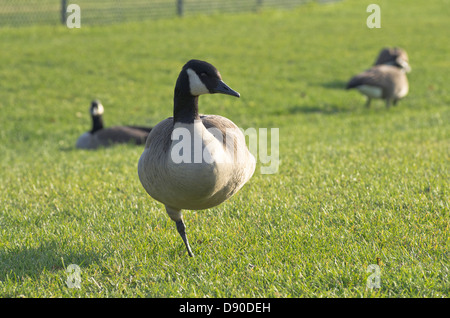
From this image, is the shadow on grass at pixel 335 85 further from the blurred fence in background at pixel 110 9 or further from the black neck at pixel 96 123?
the blurred fence in background at pixel 110 9

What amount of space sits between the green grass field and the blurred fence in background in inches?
185

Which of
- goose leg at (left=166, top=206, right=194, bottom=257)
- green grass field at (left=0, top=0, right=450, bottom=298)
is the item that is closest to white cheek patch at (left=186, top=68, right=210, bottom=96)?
goose leg at (left=166, top=206, right=194, bottom=257)

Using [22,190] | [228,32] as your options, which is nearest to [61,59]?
[228,32]

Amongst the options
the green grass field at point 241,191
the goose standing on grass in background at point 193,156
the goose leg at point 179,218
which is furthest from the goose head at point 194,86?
the green grass field at point 241,191

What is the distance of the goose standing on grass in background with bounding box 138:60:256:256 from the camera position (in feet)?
13.5

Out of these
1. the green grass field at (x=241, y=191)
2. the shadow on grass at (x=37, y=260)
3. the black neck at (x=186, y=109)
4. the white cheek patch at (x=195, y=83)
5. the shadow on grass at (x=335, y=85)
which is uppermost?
the white cheek patch at (x=195, y=83)

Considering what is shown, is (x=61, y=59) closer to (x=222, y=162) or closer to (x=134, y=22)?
(x=134, y=22)

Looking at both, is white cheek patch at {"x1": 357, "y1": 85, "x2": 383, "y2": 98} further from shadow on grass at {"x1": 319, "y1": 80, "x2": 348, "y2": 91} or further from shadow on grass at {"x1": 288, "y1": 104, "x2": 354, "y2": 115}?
shadow on grass at {"x1": 319, "y1": 80, "x2": 348, "y2": 91}

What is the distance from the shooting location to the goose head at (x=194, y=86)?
424 centimetres

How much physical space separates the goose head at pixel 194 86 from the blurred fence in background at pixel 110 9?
68.9 feet

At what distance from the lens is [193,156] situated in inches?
161

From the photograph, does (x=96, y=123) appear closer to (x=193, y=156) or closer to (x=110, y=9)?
(x=193, y=156)
